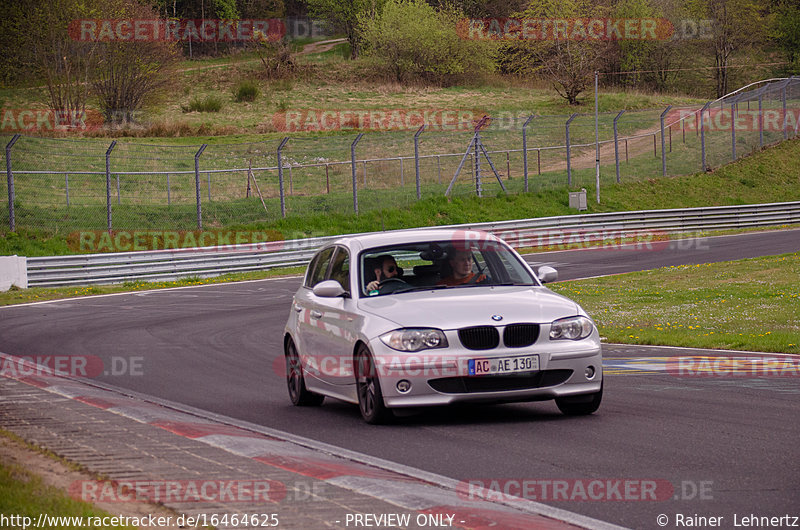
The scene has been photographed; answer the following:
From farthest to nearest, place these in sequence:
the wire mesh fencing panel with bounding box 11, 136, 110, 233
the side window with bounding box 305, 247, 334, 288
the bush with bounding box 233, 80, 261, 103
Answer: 1. the bush with bounding box 233, 80, 261, 103
2. the wire mesh fencing panel with bounding box 11, 136, 110, 233
3. the side window with bounding box 305, 247, 334, 288

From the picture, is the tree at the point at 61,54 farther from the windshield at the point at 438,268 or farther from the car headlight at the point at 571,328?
the car headlight at the point at 571,328

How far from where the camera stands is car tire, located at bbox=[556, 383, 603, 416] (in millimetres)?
8883

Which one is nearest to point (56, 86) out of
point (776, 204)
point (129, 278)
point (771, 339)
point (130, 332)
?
point (129, 278)

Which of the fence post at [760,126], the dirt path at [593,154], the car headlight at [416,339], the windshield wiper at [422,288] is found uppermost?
the fence post at [760,126]

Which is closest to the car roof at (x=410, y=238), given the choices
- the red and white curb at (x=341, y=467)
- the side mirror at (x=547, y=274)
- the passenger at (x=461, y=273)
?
the passenger at (x=461, y=273)

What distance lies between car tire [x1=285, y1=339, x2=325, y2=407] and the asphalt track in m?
0.14

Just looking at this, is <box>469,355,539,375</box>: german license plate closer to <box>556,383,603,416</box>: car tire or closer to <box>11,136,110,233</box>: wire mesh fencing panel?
<box>556,383,603,416</box>: car tire

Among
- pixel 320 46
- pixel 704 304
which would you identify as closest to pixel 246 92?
pixel 320 46

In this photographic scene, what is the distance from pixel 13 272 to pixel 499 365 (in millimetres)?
22047

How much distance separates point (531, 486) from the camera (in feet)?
20.8

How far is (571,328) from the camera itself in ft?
28.7

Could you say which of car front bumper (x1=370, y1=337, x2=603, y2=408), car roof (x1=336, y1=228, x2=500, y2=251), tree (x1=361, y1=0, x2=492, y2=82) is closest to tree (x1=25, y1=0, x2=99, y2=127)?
tree (x1=361, y1=0, x2=492, y2=82)

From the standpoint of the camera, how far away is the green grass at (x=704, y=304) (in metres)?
15.2

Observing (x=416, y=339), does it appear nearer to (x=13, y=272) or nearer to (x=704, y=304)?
(x=704, y=304)
